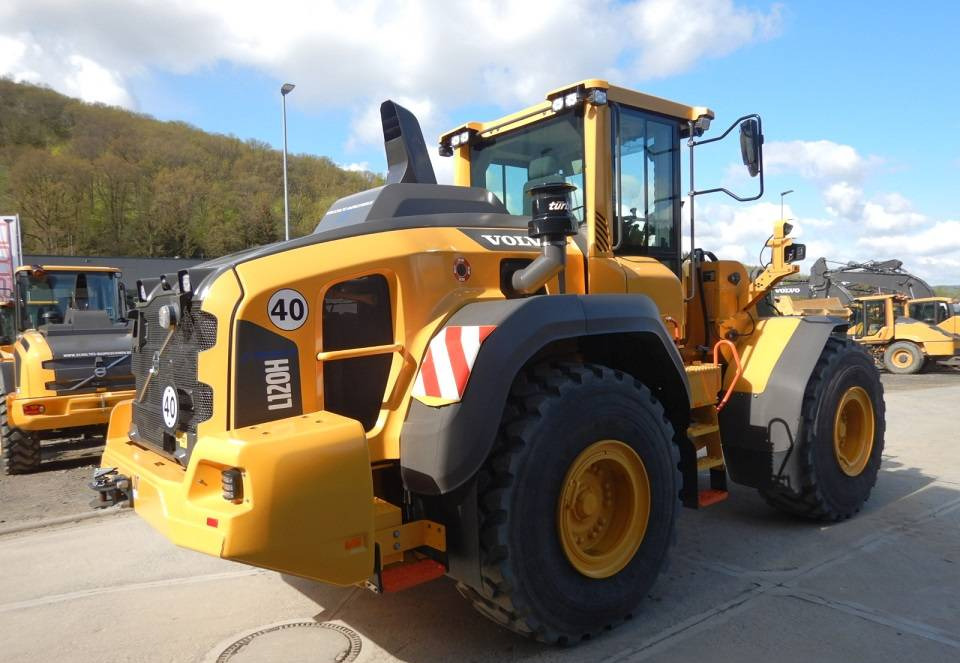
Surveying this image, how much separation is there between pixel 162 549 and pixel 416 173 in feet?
9.82

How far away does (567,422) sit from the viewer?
9.75 ft

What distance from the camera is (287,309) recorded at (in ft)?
8.98

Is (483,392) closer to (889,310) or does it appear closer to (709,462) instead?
(709,462)

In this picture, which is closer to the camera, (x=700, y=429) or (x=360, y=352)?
(x=360, y=352)

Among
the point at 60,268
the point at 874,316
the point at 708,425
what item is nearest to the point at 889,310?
the point at 874,316

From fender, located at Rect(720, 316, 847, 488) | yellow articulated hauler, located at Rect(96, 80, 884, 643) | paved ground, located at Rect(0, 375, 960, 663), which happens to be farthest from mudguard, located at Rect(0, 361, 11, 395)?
fender, located at Rect(720, 316, 847, 488)

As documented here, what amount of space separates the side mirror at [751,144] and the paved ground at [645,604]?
244 cm

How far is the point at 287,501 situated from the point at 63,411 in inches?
250

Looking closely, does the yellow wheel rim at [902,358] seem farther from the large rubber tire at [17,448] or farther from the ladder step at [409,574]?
the large rubber tire at [17,448]

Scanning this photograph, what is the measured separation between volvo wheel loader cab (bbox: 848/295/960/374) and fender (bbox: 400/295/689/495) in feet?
57.0

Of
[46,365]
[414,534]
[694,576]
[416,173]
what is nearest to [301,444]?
[414,534]

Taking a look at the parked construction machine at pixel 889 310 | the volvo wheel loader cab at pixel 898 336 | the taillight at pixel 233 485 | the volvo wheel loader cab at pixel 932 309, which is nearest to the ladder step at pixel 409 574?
the taillight at pixel 233 485

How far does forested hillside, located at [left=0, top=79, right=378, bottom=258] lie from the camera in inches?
1566

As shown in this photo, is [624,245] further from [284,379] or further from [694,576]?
[284,379]
